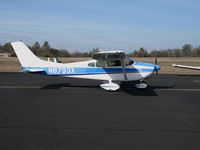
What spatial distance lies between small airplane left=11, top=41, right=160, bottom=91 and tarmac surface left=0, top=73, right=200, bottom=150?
1.54 m

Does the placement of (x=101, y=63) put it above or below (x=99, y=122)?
above

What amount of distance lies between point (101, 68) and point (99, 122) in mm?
4659

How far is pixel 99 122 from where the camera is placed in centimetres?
501

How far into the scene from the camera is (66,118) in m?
5.26

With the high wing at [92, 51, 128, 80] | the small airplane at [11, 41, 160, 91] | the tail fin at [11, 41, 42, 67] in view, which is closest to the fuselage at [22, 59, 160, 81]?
the small airplane at [11, 41, 160, 91]

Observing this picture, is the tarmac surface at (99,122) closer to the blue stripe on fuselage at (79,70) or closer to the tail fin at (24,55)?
the blue stripe on fuselage at (79,70)

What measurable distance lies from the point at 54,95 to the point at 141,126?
4816 mm

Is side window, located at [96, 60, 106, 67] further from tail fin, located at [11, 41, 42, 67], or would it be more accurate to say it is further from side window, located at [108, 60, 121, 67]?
tail fin, located at [11, 41, 42, 67]

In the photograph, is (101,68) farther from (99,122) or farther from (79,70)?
(99,122)

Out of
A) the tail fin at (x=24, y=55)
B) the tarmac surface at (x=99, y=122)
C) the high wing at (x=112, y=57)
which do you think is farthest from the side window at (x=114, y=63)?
the tail fin at (x=24, y=55)

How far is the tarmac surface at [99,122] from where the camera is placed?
3.81 meters

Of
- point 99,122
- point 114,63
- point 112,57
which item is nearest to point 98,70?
point 114,63

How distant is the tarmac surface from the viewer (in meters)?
3.81

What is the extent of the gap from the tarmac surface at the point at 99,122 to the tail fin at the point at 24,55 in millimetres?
2325
